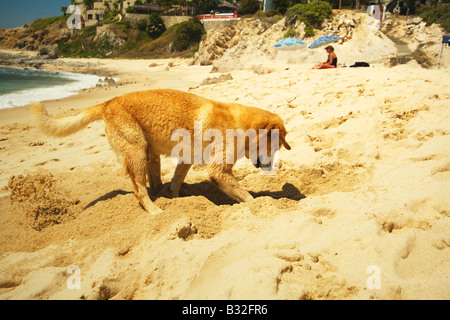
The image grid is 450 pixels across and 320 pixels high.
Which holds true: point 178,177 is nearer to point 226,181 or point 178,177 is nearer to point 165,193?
point 165,193

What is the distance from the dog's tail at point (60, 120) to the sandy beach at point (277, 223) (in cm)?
109

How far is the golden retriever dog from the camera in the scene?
3947 mm

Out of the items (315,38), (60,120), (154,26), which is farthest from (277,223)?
(154,26)

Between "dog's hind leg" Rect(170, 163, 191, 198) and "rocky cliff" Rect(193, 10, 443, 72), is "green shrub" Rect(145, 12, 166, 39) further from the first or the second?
"dog's hind leg" Rect(170, 163, 191, 198)

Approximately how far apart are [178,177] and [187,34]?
49.7 metres

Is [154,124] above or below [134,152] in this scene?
above

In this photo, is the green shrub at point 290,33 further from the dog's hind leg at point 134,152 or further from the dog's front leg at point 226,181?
the dog's hind leg at point 134,152

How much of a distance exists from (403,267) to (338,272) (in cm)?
55

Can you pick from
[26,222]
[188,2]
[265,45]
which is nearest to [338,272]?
[26,222]

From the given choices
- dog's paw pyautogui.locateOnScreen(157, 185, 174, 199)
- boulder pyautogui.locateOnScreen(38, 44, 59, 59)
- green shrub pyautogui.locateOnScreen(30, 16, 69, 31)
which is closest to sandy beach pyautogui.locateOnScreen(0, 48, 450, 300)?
dog's paw pyautogui.locateOnScreen(157, 185, 174, 199)

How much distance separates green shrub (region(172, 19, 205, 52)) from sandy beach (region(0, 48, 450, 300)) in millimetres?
45942

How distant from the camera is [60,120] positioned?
3.99m

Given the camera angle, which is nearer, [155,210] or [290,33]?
[155,210]
